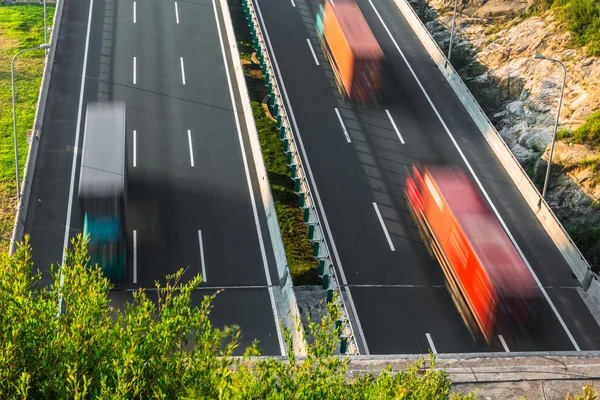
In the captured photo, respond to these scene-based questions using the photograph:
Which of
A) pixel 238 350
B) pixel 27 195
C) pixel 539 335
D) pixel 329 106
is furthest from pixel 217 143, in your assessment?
pixel 539 335

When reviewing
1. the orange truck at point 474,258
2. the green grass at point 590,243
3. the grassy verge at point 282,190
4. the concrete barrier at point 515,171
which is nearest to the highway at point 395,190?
the concrete barrier at point 515,171

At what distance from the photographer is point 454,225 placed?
120ft

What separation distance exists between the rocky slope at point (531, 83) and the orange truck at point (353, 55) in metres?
9.01

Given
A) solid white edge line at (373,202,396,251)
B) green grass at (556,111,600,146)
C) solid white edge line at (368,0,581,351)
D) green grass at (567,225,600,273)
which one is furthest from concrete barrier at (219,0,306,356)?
green grass at (556,111,600,146)

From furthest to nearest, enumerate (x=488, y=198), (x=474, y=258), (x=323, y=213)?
(x=488, y=198), (x=323, y=213), (x=474, y=258)

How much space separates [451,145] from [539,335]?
50.0 feet

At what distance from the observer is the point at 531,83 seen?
55.2 metres

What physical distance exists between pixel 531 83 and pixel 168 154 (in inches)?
969

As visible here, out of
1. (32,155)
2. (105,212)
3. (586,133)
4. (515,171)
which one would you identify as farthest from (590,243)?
(32,155)

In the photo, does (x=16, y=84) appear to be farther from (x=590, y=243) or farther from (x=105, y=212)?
(x=590, y=243)

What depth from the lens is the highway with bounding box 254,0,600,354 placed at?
116 ft

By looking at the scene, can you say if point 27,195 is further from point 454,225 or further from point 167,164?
point 454,225

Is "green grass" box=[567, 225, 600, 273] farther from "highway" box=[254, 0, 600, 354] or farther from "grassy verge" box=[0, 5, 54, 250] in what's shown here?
"grassy verge" box=[0, 5, 54, 250]

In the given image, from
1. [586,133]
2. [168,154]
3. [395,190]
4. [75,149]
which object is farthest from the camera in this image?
[586,133]
